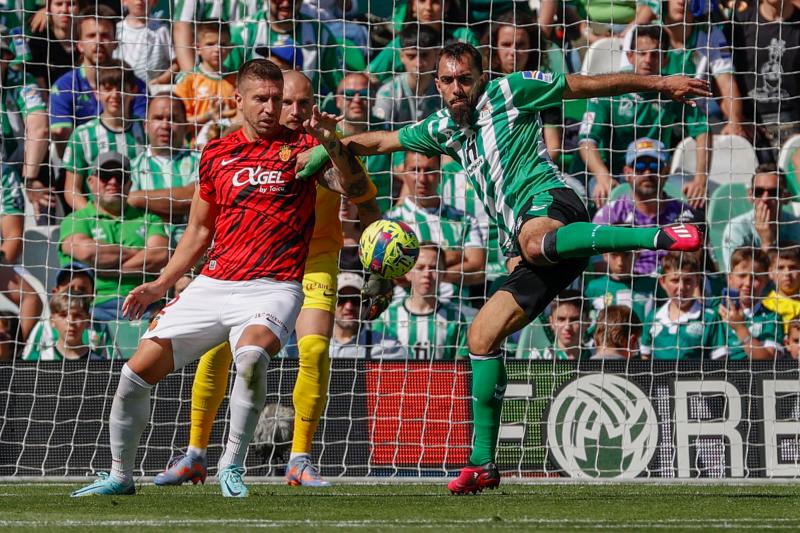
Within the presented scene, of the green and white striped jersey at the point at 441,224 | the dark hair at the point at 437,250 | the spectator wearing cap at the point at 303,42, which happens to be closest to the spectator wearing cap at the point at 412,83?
the spectator wearing cap at the point at 303,42

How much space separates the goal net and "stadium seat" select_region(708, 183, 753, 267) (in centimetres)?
2

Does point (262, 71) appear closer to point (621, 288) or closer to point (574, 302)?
point (574, 302)

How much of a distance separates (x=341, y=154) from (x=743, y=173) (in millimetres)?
5266

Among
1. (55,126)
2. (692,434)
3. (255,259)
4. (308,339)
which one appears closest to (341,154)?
(255,259)

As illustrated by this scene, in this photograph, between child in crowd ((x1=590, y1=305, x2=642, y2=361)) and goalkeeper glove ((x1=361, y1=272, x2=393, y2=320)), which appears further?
child in crowd ((x1=590, y1=305, x2=642, y2=361))

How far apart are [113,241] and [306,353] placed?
3.57 metres

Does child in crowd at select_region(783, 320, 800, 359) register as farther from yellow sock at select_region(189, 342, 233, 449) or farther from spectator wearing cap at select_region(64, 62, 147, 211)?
spectator wearing cap at select_region(64, 62, 147, 211)

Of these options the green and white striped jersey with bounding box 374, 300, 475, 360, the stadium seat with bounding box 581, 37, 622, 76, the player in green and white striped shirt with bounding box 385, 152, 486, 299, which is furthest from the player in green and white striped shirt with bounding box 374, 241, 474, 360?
the stadium seat with bounding box 581, 37, 622, 76

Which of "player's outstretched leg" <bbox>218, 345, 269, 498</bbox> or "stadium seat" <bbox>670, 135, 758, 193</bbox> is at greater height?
"stadium seat" <bbox>670, 135, 758, 193</bbox>

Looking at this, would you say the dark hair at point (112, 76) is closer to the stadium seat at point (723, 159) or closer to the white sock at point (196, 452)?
the white sock at point (196, 452)

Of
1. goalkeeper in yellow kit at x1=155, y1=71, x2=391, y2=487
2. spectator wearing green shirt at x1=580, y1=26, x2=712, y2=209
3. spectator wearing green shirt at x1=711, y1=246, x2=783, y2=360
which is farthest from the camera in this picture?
spectator wearing green shirt at x1=580, y1=26, x2=712, y2=209

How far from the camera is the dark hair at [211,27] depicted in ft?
33.2

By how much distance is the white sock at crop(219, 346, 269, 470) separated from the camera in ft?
16.9

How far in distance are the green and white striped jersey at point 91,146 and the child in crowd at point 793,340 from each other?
5672 millimetres
